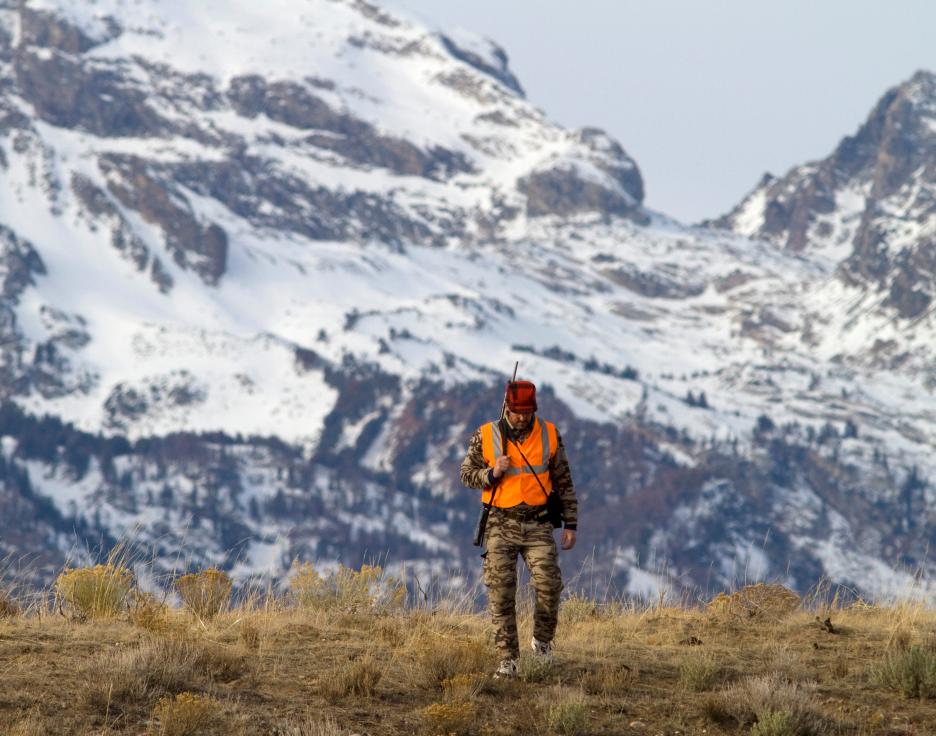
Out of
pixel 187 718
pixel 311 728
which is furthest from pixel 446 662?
pixel 187 718

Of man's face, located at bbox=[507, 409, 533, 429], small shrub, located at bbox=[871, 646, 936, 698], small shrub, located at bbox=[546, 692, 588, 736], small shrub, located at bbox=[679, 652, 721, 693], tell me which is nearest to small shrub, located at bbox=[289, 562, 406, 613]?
man's face, located at bbox=[507, 409, 533, 429]

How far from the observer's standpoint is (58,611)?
16781 millimetres

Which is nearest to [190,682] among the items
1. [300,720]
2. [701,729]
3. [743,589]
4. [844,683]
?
[300,720]

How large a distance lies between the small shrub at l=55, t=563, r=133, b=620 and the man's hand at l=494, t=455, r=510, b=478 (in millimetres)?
4837

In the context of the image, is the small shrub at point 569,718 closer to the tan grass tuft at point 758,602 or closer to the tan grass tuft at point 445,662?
the tan grass tuft at point 445,662

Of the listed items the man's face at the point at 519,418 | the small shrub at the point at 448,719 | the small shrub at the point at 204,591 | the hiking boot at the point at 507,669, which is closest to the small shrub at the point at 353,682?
the small shrub at the point at 448,719

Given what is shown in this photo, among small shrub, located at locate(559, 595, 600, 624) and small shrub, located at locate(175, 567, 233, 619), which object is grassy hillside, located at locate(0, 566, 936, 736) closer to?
small shrub, located at locate(175, 567, 233, 619)

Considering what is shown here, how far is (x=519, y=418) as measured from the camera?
48.9ft

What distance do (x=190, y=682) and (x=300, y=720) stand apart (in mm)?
1349

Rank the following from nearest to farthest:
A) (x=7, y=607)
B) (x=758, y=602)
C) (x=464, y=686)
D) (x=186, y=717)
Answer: (x=186, y=717), (x=464, y=686), (x=7, y=607), (x=758, y=602)

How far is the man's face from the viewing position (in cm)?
1489

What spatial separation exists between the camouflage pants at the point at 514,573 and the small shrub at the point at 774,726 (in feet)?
9.09

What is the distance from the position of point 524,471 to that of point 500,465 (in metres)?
0.30

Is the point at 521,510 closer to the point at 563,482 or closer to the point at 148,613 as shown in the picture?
the point at 563,482
